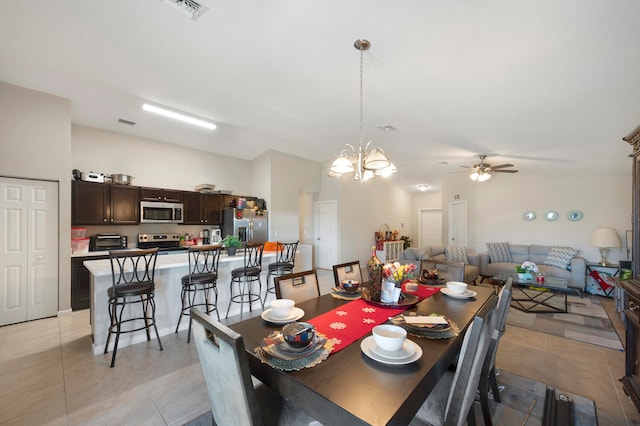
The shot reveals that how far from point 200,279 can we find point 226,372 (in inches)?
90.9

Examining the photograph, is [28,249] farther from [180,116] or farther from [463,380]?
[463,380]

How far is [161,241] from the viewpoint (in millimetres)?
5027

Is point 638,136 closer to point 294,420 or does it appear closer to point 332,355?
point 332,355

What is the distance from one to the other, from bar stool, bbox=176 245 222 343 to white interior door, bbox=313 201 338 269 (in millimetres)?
3988

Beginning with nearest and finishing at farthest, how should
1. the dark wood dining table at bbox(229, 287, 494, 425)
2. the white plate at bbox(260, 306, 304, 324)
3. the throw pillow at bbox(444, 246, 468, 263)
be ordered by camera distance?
the dark wood dining table at bbox(229, 287, 494, 425) → the white plate at bbox(260, 306, 304, 324) → the throw pillow at bbox(444, 246, 468, 263)

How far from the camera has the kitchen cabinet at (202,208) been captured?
5400mm

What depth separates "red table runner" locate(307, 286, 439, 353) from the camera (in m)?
1.37

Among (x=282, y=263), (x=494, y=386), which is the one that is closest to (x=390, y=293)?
(x=494, y=386)

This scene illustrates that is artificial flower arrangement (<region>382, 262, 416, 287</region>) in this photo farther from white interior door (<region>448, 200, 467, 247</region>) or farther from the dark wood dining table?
white interior door (<region>448, 200, 467, 247</region>)

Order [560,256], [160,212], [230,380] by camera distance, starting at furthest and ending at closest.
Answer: [560,256] < [160,212] < [230,380]

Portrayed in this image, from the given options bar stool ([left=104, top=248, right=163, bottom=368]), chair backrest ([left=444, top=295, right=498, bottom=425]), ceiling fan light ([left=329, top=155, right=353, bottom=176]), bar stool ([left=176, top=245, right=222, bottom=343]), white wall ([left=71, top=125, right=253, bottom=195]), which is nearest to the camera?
chair backrest ([left=444, top=295, right=498, bottom=425])

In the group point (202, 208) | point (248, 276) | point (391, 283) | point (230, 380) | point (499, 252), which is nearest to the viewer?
point (230, 380)

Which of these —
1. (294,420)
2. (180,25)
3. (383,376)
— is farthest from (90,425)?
(180,25)

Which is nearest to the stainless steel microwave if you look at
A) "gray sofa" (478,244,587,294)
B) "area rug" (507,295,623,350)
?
"area rug" (507,295,623,350)
